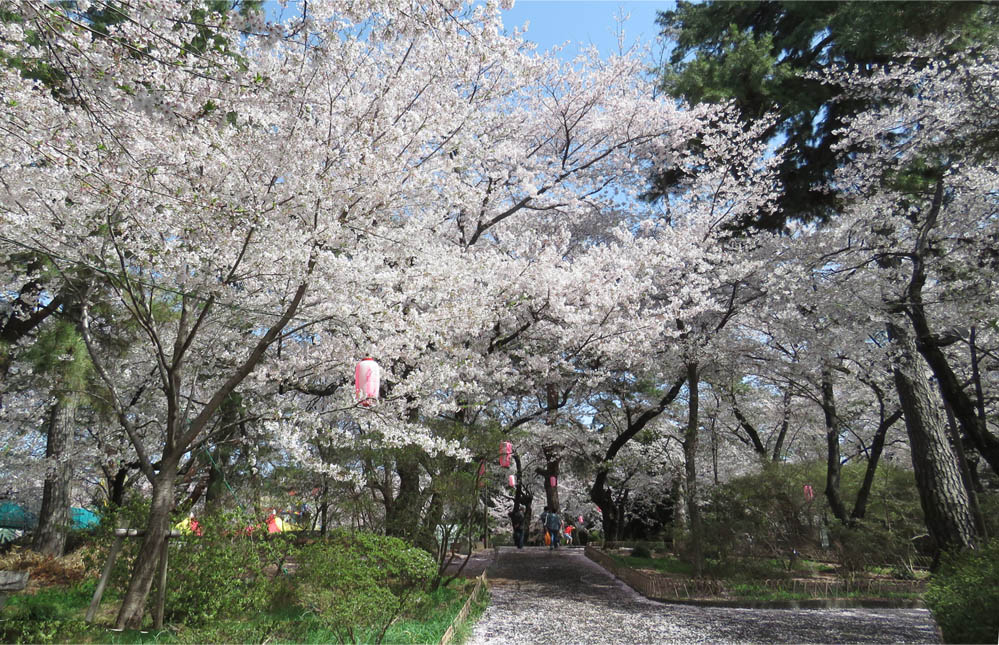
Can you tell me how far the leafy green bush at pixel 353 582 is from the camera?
14.1 ft

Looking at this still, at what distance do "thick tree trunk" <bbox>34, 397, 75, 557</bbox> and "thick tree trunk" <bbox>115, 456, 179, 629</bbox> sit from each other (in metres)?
4.94

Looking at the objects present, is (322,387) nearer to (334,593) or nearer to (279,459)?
(279,459)

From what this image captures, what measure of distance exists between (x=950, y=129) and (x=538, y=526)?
2410 cm

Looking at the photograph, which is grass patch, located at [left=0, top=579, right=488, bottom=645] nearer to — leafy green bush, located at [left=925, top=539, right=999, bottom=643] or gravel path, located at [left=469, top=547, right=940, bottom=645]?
gravel path, located at [left=469, top=547, right=940, bottom=645]

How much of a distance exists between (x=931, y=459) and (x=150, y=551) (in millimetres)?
10878

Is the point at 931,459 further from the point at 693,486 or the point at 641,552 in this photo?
the point at 641,552

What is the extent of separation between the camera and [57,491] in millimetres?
8906

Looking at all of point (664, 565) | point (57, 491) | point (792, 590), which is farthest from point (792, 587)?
point (57, 491)

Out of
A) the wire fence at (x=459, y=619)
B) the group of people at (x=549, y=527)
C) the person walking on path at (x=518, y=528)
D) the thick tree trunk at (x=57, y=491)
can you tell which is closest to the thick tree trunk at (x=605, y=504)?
the group of people at (x=549, y=527)

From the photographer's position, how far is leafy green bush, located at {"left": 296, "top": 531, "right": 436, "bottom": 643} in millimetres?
4305

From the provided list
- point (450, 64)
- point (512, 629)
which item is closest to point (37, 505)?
point (512, 629)

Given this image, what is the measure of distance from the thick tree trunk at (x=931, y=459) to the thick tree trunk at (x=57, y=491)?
1378 centimetres

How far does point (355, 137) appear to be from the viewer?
5266mm

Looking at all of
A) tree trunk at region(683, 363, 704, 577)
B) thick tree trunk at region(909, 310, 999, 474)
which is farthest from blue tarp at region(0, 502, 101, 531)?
thick tree trunk at region(909, 310, 999, 474)
